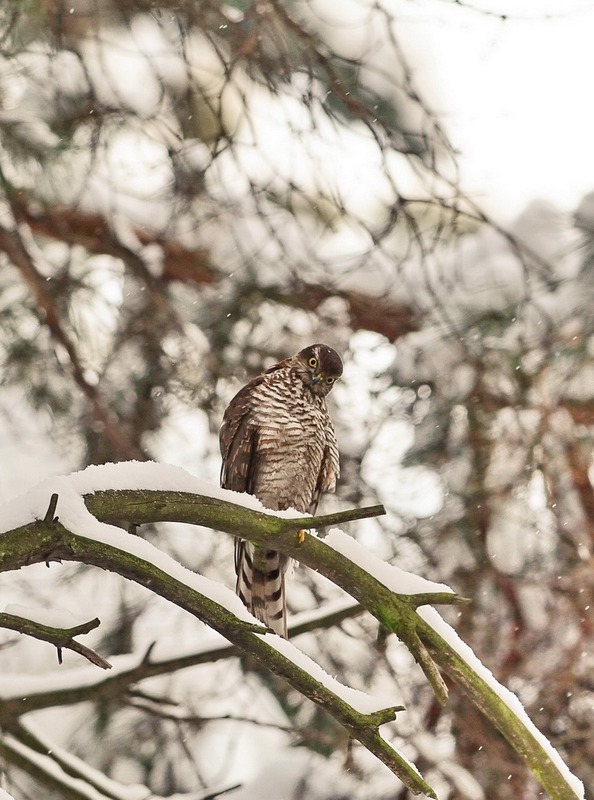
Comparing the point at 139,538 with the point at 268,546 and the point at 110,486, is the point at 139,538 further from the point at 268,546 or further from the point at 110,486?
the point at 268,546

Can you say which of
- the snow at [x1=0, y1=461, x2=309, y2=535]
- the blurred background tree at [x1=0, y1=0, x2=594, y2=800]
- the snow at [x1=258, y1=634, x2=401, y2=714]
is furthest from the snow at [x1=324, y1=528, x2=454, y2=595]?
the blurred background tree at [x1=0, y1=0, x2=594, y2=800]

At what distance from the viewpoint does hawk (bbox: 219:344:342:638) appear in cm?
366

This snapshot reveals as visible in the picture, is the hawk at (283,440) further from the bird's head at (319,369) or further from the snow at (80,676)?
the snow at (80,676)

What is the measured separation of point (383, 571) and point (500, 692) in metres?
0.32

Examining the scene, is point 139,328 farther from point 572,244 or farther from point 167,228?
point 572,244

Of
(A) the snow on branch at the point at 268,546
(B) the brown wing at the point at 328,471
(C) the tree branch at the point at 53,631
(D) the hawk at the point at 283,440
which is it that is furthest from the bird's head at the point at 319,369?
(C) the tree branch at the point at 53,631

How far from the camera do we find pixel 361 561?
202 cm

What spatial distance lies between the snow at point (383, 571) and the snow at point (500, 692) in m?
0.06

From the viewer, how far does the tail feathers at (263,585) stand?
3.40 metres

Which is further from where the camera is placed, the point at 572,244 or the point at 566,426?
the point at 572,244

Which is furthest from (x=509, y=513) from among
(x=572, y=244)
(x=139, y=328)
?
(x=139, y=328)

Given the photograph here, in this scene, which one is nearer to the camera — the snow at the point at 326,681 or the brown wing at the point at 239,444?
the snow at the point at 326,681

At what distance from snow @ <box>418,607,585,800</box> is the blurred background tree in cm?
224

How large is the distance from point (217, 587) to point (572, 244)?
11.8 ft
